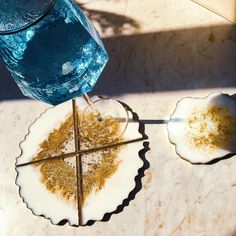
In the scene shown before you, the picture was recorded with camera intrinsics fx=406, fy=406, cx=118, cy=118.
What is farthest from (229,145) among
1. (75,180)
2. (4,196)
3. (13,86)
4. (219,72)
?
A: (13,86)

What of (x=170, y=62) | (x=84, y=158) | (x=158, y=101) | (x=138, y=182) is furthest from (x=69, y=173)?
(x=170, y=62)

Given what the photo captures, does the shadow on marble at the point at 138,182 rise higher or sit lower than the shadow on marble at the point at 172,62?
lower

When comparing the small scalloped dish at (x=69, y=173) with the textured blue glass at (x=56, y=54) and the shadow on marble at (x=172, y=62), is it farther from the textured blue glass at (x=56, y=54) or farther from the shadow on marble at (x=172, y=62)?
the textured blue glass at (x=56, y=54)

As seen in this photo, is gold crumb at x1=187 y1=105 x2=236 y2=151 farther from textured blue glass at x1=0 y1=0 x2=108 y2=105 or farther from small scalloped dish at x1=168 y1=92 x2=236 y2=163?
textured blue glass at x1=0 y1=0 x2=108 y2=105

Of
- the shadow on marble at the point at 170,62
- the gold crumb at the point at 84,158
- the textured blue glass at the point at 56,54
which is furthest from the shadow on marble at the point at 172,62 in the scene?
the textured blue glass at the point at 56,54

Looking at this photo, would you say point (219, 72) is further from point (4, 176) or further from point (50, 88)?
point (4, 176)
